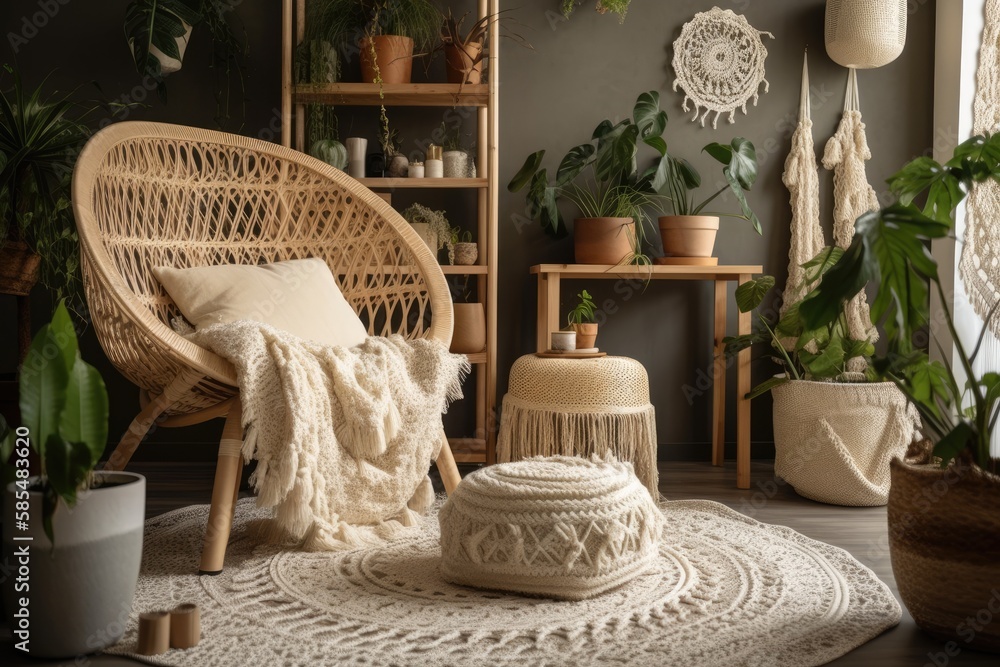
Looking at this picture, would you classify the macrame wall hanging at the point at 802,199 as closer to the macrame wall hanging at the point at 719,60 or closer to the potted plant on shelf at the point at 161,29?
the macrame wall hanging at the point at 719,60

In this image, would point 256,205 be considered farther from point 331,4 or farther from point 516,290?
point 516,290

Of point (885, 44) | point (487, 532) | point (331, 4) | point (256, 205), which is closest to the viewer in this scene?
point (487, 532)

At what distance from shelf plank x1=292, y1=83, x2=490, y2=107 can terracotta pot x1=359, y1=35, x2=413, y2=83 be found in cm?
5

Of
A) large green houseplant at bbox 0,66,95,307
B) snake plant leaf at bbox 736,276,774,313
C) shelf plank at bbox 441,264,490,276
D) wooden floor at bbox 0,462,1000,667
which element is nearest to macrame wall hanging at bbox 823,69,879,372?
snake plant leaf at bbox 736,276,774,313

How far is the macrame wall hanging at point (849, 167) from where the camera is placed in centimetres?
314

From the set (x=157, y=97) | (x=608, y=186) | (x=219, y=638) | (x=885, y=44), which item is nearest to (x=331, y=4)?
(x=157, y=97)

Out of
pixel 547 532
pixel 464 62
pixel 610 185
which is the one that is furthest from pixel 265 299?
pixel 610 185

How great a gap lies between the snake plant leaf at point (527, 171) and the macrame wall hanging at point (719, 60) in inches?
25.3

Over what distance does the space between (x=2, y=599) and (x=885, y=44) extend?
2926 mm

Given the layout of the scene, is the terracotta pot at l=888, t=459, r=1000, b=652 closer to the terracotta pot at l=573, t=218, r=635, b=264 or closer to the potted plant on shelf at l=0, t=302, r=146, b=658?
the potted plant on shelf at l=0, t=302, r=146, b=658

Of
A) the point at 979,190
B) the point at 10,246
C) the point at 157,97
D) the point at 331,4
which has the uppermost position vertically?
the point at 331,4

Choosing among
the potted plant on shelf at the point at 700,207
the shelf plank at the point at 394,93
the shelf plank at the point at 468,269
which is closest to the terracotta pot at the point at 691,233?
the potted plant on shelf at the point at 700,207

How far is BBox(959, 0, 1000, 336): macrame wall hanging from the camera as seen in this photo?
279 cm

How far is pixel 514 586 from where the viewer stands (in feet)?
5.57
